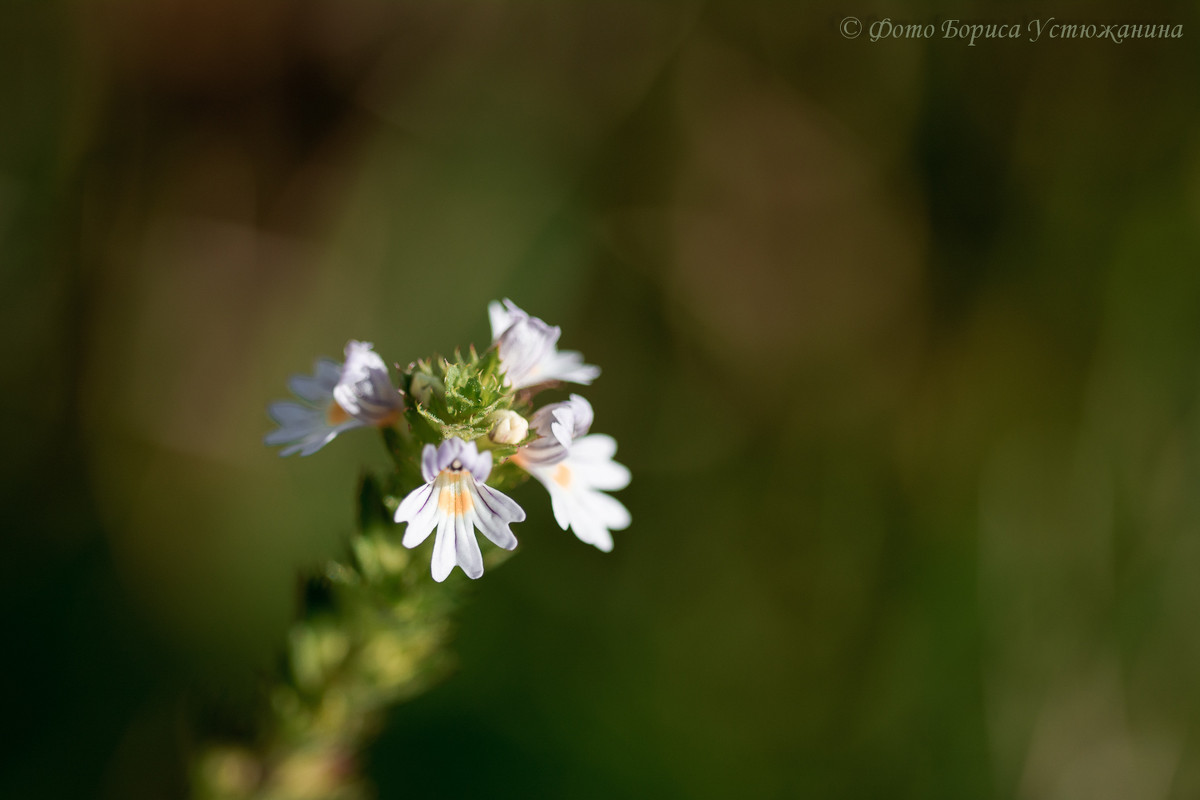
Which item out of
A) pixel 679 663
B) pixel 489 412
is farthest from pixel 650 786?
pixel 489 412

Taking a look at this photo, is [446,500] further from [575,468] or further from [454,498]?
[575,468]

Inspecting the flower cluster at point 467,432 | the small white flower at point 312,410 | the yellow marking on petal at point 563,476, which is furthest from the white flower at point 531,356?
the small white flower at point 312,410

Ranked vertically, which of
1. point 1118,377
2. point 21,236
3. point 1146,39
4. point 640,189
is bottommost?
point 21,236

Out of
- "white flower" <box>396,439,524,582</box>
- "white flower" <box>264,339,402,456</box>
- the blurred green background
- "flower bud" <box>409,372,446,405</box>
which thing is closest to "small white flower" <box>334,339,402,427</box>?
"white flower" <box>264,339,402,456</box>

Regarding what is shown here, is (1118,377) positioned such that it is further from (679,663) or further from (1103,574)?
(679,663)

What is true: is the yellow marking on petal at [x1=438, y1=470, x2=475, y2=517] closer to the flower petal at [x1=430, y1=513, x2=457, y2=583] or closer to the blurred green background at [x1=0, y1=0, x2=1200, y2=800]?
the flower petal at [x1=430, y1=513, x2=457, y2=583]
